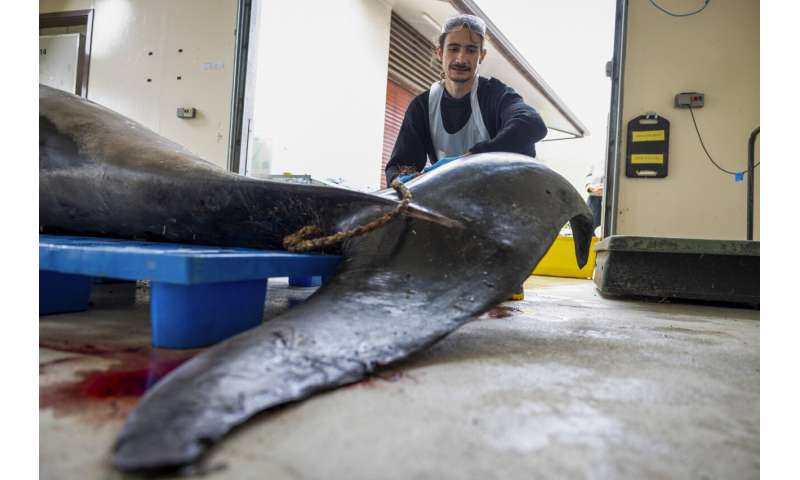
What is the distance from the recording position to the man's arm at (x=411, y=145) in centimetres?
306

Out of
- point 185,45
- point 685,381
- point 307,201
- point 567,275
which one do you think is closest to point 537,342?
point 685,381

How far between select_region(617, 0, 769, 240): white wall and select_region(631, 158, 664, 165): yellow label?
8 centimetres

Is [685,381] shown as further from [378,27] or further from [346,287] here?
[378,27]

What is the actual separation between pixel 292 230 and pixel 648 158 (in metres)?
3.48

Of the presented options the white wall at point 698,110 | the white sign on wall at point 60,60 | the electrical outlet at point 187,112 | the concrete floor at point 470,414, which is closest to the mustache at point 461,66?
the white wall at point 698,110

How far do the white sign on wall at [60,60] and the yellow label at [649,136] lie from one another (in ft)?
19.2

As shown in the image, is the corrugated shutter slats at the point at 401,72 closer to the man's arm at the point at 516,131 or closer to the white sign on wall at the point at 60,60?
the white sign on wall at the point at 60,60

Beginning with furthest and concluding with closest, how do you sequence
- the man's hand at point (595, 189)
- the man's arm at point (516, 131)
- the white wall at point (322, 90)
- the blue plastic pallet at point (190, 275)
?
the man's hand at point (595, 189)
the white wall at point (322, 90)
the man's arm at point (516, 131)
the blue plastic pallet at point (190, 275)

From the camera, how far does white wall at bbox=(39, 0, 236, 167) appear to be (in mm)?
4883

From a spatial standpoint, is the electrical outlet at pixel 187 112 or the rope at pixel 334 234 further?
the electrical outlet at pixel 187 112

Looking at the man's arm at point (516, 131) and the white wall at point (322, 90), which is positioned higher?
the white wall at point (322, 90)

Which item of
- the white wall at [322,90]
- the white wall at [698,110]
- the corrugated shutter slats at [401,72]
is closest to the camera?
the white wall at [698,110]

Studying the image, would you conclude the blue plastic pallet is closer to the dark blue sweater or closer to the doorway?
the dark blue sweater

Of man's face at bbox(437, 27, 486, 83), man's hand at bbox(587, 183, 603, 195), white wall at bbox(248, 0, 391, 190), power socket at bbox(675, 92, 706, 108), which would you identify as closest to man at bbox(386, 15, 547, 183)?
man's face at bbox(437, 27, 486, 83)
